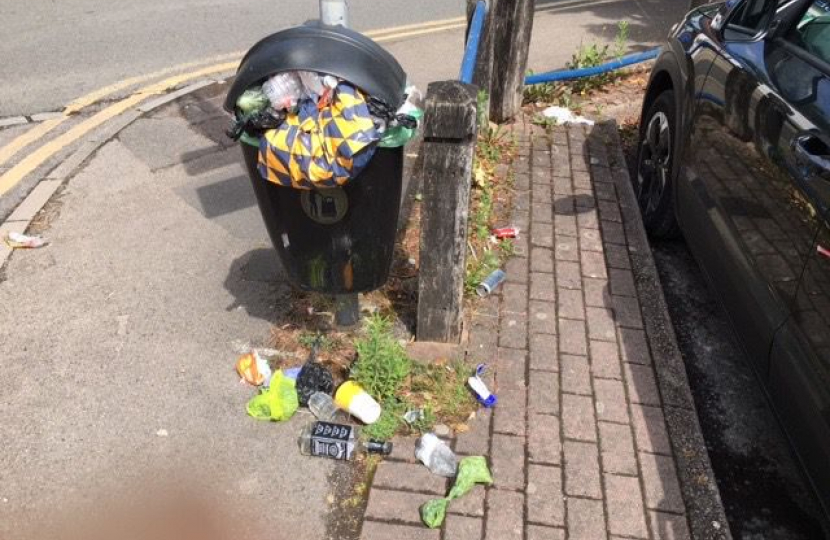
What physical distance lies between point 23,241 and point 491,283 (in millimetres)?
2774

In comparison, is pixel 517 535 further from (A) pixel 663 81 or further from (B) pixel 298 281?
(A) pixel 663 81

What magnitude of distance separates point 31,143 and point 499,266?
380 cm

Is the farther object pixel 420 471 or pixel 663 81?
pixel 663 81

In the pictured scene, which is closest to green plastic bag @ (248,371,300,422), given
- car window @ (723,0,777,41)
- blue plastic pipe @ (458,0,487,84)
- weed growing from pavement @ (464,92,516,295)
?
weed growing from pavement @ (464,92,516,295)

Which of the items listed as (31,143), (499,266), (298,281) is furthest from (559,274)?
(31,143)

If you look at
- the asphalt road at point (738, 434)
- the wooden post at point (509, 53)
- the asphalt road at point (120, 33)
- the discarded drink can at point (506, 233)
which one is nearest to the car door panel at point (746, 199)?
the asphalt road at point (738, 434)

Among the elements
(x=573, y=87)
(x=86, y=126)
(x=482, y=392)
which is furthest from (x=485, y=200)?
(x=86, y=126)

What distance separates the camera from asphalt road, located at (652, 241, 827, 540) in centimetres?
289

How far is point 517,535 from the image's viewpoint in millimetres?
2541

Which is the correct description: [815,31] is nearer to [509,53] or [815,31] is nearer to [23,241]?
[509,53]

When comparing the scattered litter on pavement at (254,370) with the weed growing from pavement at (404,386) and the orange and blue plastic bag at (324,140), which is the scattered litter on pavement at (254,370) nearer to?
the weed growing from pavement at (404,386)

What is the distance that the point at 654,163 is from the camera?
4.50 metres

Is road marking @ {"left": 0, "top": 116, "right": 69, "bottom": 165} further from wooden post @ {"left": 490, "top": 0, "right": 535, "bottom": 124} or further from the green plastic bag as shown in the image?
wooden post @ {"left": 490, "top": 0, "right": 535, "bottom": 124}

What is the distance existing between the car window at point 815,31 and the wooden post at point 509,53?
246 cm
